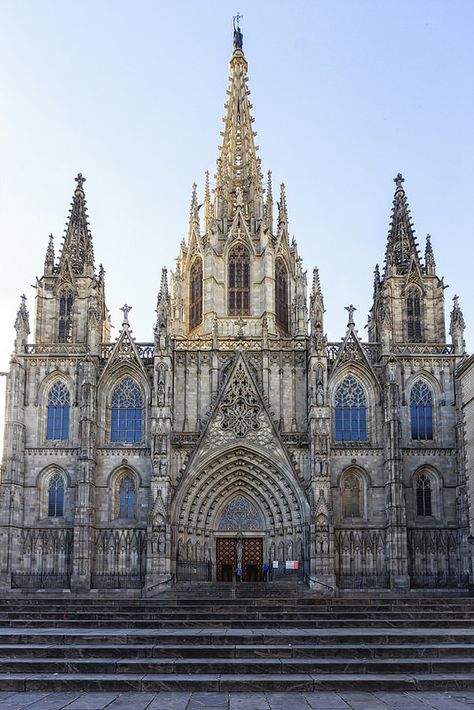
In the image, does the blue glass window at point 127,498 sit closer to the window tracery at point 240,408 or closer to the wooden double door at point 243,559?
the wooden double door at point 243,559

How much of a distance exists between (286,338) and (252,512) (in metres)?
10.5

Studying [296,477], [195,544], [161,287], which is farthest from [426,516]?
[161,287]

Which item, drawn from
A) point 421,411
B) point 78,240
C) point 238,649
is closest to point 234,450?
point 421,411

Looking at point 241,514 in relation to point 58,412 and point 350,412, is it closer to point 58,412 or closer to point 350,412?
point 350,412

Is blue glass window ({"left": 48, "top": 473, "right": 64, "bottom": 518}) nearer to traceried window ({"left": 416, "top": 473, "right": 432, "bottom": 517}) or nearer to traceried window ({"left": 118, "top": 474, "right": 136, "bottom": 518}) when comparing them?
traceried window ({"left": 118, "top": 474, "right": 136, "bottom": 518})

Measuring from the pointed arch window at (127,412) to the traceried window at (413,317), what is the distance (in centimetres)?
1679

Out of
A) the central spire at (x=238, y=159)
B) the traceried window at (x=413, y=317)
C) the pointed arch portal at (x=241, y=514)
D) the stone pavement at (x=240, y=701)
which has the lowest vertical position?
the stone pavement at (x=240, y=701)

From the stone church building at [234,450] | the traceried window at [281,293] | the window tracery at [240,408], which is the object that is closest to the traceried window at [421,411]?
the stone church building at [234,450]

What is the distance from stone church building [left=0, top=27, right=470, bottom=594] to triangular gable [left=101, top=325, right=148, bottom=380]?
9 centimetres

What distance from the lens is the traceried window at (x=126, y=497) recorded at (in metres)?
47.5

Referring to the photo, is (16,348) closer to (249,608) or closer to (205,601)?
(205,601)

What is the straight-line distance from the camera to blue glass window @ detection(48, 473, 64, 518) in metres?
47.4

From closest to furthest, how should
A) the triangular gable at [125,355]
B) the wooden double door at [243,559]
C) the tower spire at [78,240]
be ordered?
the wooden double door at [243,559], the triangular gable at [125,355], the tower spire at [78,240]

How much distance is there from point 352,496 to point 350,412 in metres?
4.86
